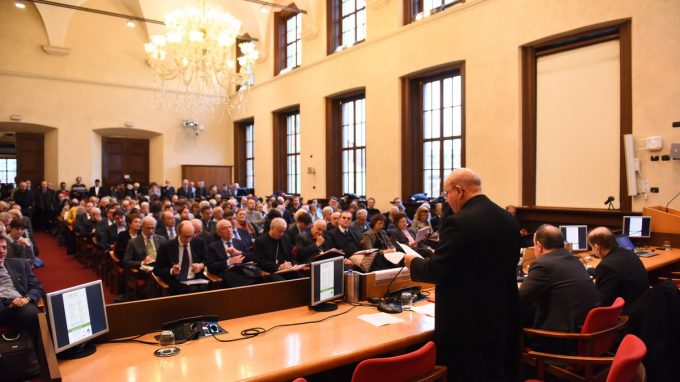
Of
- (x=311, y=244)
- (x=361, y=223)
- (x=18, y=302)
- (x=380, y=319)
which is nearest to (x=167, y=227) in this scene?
(x=311, y=244)

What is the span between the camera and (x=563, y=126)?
27.1 ft

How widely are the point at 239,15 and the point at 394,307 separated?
14988 mm

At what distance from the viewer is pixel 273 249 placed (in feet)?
17.6

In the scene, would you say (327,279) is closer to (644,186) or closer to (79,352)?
(79,352)

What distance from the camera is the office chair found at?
2879 mm

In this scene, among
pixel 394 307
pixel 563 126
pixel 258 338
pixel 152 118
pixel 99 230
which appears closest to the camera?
pixel 258 338

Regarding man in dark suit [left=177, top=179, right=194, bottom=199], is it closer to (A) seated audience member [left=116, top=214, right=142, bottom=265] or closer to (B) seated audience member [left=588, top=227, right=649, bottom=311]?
(A) seated audience member [left=116, top=214, right=142, bottom=265]

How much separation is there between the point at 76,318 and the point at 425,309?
2.04 m

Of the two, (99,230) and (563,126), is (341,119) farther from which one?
(99,230)

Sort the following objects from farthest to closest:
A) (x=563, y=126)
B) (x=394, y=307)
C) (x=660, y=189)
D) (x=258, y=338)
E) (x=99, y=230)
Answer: (x=563, y=126)
(x=99, y=230)
(x=660, y=189)
(x=394, y=307)
(x=258, y=338)

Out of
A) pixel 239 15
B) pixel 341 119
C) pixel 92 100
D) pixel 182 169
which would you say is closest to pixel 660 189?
pixel 341 119

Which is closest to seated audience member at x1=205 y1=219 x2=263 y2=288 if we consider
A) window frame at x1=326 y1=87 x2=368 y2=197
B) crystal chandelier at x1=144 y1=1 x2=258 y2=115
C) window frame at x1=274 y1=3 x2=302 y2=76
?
crystal chandelier at x1=144 y1=1 x2=258 y2=115

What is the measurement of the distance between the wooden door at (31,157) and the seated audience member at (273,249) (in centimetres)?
1359

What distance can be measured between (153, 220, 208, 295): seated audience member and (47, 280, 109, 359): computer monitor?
2.28 m
